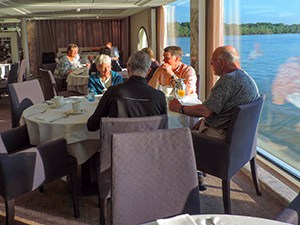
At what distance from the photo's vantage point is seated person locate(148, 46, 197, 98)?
3.83 m

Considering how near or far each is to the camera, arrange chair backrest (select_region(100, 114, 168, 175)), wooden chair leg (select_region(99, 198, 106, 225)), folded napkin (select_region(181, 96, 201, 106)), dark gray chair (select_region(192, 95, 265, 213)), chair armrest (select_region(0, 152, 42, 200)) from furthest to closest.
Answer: folded napkin (select_region(181, 96, 201, 106)) < dark gray chair (select_region(192, 95, 265, 213)) < wooden chair leg (select_region(99, 198, 106, 225)) < chair armrest (select_region(0, 152, 42, 200)) < chair backrest (select_region(100, 114, 168, 175))

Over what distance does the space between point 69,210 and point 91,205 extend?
19 centimetres

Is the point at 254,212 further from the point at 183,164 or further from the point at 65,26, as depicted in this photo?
the point at 65,26

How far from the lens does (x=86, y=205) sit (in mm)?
2961

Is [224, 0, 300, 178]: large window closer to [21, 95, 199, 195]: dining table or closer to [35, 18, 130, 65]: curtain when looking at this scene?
[21, 95, 199, 195]: dining table

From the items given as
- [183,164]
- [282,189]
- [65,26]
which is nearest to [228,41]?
[282,189]

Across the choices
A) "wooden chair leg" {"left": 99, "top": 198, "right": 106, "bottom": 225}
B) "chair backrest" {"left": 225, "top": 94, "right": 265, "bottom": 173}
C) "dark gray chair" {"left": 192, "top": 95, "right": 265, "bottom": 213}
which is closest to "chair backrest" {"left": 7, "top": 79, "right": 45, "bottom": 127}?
"wooden chair leg" {"left": 99, "top": 198, "right": 106, "bottom": 225}

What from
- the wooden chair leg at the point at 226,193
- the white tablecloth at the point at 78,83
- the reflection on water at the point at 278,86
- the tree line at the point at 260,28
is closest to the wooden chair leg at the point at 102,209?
the wooden chair leg at the point at 226,193

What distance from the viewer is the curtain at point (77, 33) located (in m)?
14.0

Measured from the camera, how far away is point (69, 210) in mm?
2885

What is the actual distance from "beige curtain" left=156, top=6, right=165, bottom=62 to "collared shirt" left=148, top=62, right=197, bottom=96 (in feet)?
15.0

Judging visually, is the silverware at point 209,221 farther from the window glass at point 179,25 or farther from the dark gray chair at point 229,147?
the window glass at point 179,25

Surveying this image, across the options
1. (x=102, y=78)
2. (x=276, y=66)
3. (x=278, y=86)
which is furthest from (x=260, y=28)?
(x=102, y=78)

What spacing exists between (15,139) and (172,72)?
5.89 feet
